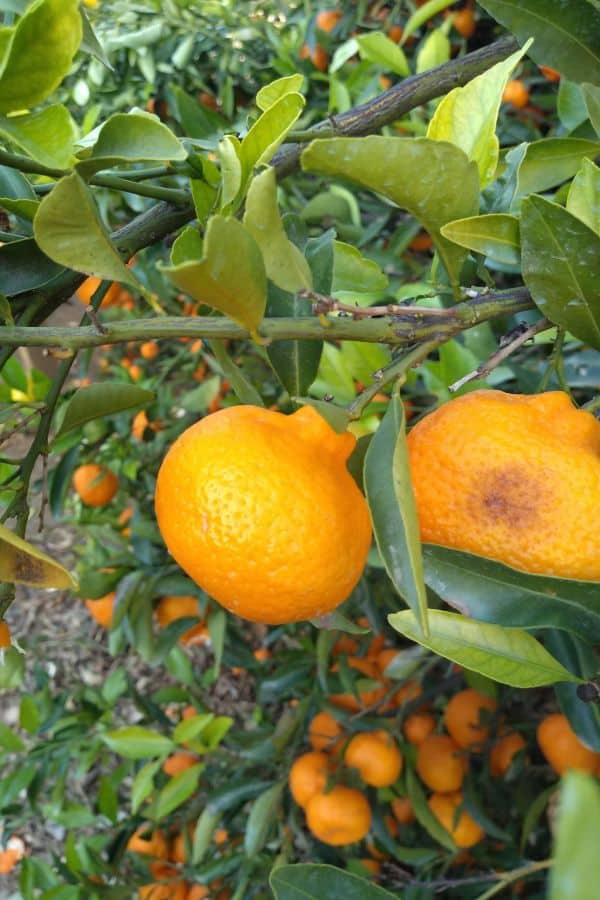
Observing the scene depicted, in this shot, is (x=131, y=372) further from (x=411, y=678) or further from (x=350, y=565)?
(x=350, y=565)

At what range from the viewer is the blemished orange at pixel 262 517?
532 mm

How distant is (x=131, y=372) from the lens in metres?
2.43

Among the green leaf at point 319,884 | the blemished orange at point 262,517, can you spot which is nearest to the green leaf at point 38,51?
the blemished orange at point 262,517

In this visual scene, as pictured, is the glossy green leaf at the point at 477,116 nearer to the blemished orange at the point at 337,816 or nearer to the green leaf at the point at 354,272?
the green leaf at the point at 354,272

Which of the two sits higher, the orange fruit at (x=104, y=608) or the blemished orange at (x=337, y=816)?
the orange fruit at (x=104, y=608)

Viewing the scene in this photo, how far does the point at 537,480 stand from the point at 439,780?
1059 millimetres

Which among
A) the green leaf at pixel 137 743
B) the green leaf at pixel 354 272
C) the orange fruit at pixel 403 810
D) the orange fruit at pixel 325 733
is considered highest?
the green leaf at pixel 354 272

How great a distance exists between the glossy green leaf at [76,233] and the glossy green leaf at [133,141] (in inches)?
1.3

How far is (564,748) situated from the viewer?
120 centimetres

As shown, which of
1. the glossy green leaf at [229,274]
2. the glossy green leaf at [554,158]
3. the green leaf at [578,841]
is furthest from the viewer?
the glossy green leaf at [554,158]

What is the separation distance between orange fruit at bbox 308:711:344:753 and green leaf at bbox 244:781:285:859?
106 mm

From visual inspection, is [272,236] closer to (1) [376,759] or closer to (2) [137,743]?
(1) [376,759]

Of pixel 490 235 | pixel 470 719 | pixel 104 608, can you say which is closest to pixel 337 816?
pixel 470 719

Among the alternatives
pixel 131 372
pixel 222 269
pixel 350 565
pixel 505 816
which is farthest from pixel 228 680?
pixel 222 269
